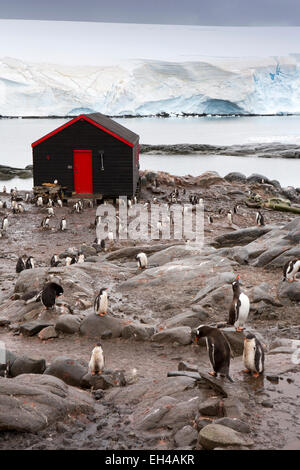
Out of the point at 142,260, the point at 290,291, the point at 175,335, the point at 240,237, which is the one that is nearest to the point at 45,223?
the point at 240,237

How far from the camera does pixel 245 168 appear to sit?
200 ft

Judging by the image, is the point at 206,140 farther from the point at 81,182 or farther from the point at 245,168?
the point at 81,182

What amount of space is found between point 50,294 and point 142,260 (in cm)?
Answer: 419

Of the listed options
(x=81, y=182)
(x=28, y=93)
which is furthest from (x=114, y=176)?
(x=28, y=93)

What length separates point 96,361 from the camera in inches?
342

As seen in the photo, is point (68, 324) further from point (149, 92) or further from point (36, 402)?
point (149, 92)

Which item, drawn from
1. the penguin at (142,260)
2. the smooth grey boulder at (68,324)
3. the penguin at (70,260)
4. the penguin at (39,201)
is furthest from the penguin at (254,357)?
the penguin at (39,201)

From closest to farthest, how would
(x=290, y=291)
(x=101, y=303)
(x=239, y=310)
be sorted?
(x=239, y=310)
(x=101, y=303)
(x=290, y=291)

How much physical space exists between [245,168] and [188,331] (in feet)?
172

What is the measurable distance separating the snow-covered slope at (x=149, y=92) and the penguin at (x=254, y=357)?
80.8 metres

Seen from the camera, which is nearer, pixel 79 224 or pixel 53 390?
pixel 53 390

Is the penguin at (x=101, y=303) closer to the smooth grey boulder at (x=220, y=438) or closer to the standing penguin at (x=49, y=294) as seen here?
the standing penguin at (x=49, y=294)

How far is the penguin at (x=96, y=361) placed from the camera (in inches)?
339
